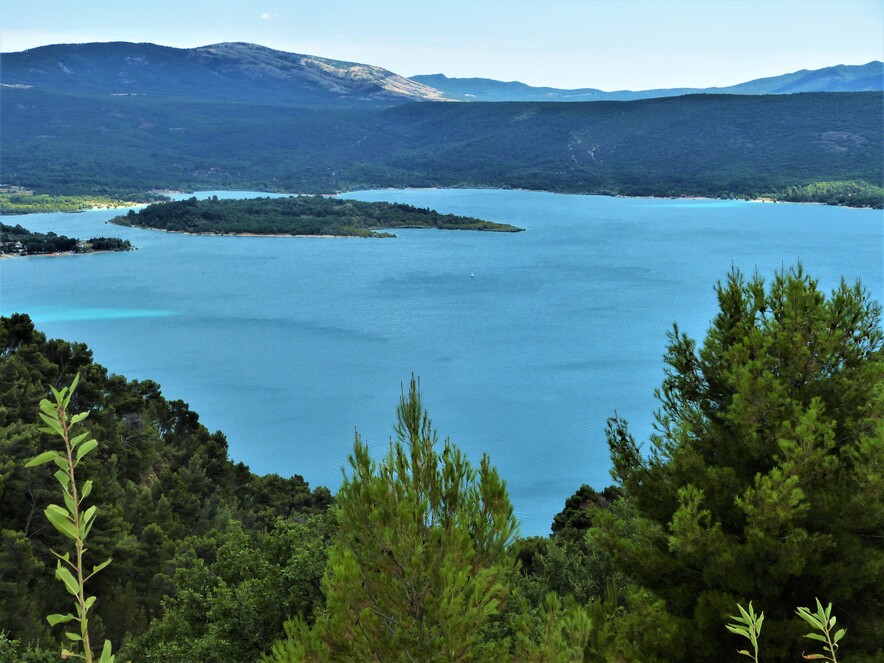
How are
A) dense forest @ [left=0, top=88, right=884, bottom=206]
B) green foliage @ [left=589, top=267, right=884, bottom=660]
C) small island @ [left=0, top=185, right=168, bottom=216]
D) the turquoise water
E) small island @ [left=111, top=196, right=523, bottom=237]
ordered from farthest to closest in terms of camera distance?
dense forest @ [left=0, top=88, right=884, bottom=206], small island @ [left=0, top=185, right=168, bottom=216], small island @ [left=111, top=196, right=523, bottom=237], the turquoise water, green foliage @ [left=589, top=267, right=884, bottom=660]

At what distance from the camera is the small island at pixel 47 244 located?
6338 centimetres

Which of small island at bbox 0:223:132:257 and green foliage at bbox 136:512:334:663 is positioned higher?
small island at bbox 0:223:132:257

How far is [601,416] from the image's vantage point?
95.0ft

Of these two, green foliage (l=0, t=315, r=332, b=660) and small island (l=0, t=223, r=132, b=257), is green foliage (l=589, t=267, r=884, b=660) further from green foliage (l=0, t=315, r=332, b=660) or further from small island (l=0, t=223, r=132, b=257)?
small island (l=0, t=223, r=132, b=257)

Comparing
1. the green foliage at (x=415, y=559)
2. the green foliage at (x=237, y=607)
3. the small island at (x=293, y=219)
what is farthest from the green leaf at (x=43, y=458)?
the small island at (x=293, y=219)

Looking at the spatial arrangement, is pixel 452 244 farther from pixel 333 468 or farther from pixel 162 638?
pixel 162 638

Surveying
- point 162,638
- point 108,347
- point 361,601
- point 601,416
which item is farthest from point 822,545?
point 108,347

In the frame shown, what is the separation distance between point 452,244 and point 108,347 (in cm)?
3710

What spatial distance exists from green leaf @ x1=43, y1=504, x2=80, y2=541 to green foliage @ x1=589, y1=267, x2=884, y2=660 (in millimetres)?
5536

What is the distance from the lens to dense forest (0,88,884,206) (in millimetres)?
112125

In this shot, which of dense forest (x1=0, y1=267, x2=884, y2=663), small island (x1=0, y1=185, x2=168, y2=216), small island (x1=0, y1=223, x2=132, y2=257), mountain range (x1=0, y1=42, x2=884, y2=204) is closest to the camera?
dense forest (x1=0, y1=267, x2=884, y2=663)

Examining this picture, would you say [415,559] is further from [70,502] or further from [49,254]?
[49,254]

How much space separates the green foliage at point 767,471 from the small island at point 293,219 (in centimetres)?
6880

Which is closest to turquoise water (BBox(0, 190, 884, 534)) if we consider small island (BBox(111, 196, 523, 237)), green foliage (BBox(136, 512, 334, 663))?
small island (BBox(111, 196, 523, 237))
